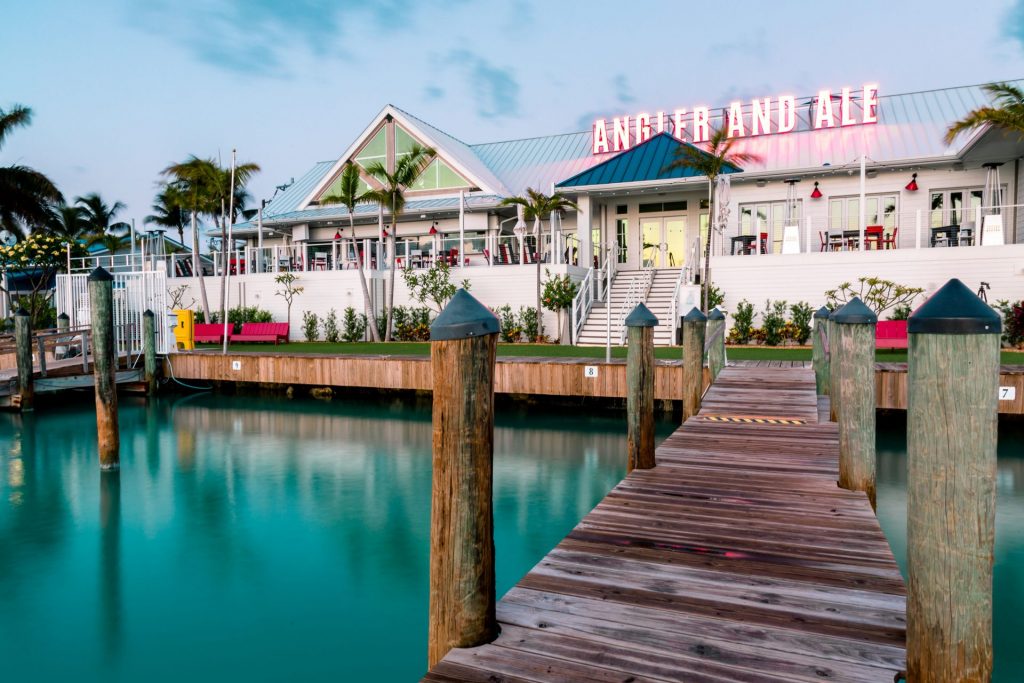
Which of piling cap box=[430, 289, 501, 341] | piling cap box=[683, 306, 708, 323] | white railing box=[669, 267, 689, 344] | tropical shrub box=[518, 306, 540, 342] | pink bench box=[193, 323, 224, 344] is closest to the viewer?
piling cap box=[430, 289, 501, 341]

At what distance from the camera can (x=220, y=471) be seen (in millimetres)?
11867

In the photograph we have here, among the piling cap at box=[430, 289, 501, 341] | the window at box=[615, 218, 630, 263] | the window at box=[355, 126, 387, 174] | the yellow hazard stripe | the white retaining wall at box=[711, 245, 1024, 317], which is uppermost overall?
the window at box=[355, 126, 387, 174]

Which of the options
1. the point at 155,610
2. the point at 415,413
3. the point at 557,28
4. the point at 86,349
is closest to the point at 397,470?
the point at 415,413

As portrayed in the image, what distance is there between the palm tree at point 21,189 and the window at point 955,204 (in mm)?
32164

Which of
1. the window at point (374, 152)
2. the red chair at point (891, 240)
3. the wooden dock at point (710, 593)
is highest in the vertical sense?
the window at point (374, 152)

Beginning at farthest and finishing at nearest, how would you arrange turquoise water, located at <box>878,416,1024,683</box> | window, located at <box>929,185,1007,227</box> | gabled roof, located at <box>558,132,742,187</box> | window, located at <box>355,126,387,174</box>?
1. window, located at <box>355,126,387,174</box>
2. gabled roof, located at <box>558,132,742,187</box>
3. window, located at <box>929,185,1007,227</box>
4. turquoise water, located at <box>878,416,1024,683</box>

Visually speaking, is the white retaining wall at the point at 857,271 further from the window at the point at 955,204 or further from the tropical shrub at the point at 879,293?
the window at the point at 955,204

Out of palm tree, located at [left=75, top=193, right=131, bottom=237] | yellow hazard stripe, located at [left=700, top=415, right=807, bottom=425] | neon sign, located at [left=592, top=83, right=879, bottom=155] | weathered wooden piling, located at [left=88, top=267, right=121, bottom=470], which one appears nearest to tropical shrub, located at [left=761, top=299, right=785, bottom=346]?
neon sign, located at [left=592, top=83, right=879, bottom=155]

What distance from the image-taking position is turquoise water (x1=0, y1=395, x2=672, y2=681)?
5.67 metres

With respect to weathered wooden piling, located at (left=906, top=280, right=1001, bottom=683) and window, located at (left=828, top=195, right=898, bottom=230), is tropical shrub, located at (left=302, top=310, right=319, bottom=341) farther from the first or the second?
weathered wooden piling, located at (left=906, top=280, right=1001, bottom=683)

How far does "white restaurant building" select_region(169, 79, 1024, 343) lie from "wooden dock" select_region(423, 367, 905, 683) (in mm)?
13780

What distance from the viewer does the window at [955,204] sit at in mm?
20047

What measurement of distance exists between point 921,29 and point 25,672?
34177 millimetres

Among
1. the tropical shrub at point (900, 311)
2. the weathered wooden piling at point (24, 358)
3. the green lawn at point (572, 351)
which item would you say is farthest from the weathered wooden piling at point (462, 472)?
the tropical shrub at point (900, 311)
